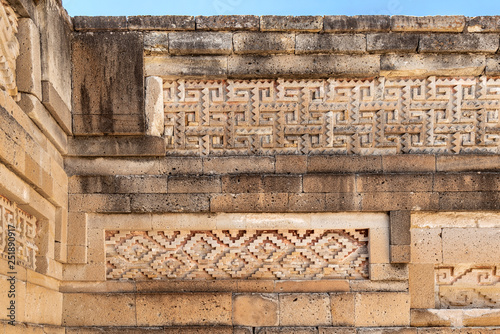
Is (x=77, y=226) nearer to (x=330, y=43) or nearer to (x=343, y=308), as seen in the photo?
(x=343, y=308)

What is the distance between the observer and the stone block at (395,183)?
4.70 m

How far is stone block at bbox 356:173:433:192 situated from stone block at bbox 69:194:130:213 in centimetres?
241

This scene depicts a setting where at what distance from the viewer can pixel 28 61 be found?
3.86m

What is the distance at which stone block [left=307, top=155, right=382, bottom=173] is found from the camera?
4.77 m

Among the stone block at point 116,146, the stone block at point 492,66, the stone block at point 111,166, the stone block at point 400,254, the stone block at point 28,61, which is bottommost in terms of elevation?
the stone block at point 400,254

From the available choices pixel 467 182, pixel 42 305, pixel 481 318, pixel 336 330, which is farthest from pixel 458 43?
pixel 42 305

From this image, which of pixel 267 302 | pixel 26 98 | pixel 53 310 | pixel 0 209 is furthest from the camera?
pixel 267 302

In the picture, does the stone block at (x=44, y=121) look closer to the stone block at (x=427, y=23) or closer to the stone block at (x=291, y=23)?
the stone block at (x=291, y=23)

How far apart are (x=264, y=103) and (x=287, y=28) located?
81 centimetres

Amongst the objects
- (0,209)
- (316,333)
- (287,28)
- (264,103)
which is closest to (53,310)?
(0,209)

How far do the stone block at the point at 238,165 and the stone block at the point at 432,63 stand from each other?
1579 millimetres

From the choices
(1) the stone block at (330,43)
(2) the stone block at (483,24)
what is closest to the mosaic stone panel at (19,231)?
(1) the stone block at (330,43)

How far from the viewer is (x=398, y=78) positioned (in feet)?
16.2

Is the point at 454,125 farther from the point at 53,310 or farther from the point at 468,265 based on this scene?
the point at 53,310
